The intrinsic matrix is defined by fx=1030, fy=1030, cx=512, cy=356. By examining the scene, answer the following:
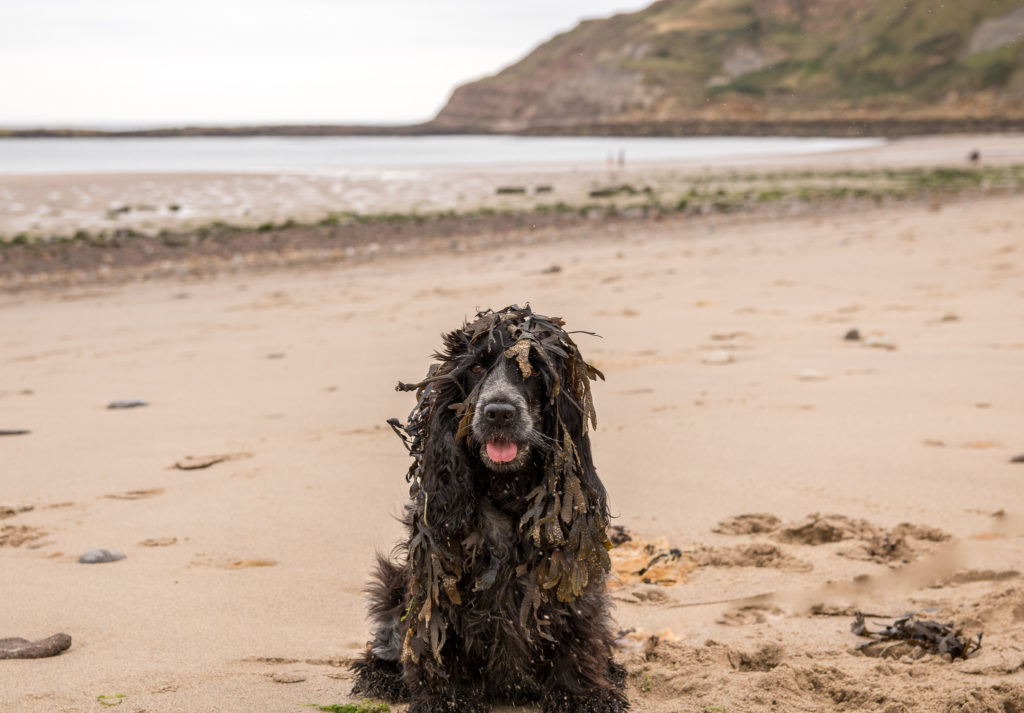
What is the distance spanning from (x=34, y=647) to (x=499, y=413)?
2054 millimetres

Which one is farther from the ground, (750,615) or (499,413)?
(499,413)

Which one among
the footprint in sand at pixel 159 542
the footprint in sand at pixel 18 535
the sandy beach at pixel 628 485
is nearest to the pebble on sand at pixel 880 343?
the sandy beach at pixel 628 485

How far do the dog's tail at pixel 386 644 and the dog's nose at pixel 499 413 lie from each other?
0.76 m

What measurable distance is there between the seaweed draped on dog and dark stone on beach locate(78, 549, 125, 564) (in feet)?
6.39

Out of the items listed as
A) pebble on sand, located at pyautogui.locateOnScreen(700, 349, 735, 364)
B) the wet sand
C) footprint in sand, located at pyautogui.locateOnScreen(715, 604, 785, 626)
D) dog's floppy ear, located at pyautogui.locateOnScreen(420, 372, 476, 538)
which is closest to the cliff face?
the wet sand

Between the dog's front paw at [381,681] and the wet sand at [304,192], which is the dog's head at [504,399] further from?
the wet sand at [304,192]

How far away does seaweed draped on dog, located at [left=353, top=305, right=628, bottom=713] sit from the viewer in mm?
3158

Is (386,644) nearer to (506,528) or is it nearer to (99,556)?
(506,528)

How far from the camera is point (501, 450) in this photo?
307cm

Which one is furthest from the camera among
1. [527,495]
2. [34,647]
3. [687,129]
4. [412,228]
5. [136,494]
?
[687,129]

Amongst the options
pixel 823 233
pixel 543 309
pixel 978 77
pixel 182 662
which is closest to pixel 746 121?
pixel 978 77

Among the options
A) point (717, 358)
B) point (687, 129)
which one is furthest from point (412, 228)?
point (687, 129)

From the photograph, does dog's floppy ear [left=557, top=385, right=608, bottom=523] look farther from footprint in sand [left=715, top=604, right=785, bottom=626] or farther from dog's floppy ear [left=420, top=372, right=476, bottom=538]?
footprint in sand [left=715, top=604, right=785, bottom=626]

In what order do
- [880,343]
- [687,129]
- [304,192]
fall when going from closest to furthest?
[880,343], [304,192], [687,129]
